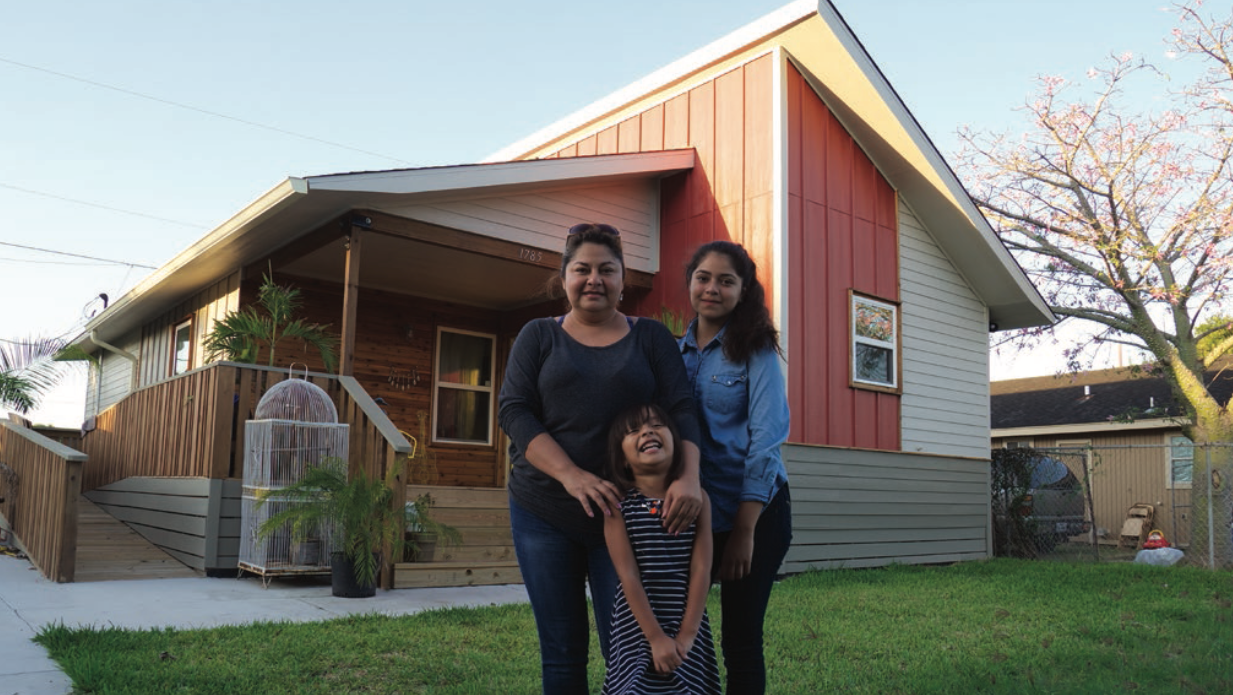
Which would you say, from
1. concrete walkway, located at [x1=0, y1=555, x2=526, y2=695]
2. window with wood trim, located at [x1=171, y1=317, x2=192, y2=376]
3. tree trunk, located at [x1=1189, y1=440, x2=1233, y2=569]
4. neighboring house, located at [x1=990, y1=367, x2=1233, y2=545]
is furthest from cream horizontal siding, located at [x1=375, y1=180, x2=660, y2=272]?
neighboring house, located at [x1=990, y1=367, x2=1233, y2=545]

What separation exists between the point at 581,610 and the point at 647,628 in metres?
0.23

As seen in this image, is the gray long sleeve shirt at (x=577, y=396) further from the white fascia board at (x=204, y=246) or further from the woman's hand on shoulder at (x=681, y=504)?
the white fascia board at (x=204, y=246)

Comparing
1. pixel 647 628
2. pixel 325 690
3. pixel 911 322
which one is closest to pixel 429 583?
pixel 325 690

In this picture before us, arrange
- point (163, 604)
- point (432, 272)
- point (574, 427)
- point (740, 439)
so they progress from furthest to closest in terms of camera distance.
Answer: point (432, 272) < point (163, 604) < point (740, 439) < point (574, 427)

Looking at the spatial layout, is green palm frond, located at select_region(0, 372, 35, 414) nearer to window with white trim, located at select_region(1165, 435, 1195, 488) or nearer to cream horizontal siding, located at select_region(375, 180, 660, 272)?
cream horizontal siding, located at select_region(375, 180, 660, 272)

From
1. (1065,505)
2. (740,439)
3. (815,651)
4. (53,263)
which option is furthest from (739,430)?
(53,263)

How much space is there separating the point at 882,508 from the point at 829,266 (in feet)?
8.43

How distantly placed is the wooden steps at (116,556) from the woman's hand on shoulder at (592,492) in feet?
17.6

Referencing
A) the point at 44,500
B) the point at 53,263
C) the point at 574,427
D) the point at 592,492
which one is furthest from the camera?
the point at 53,263

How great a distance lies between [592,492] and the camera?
84.2 inches

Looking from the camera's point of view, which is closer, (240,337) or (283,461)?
→ (283,461)

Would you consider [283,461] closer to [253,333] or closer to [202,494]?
[202,494]

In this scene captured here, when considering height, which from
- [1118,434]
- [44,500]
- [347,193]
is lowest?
[44,500]

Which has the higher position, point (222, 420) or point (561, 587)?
point (222, 420)
